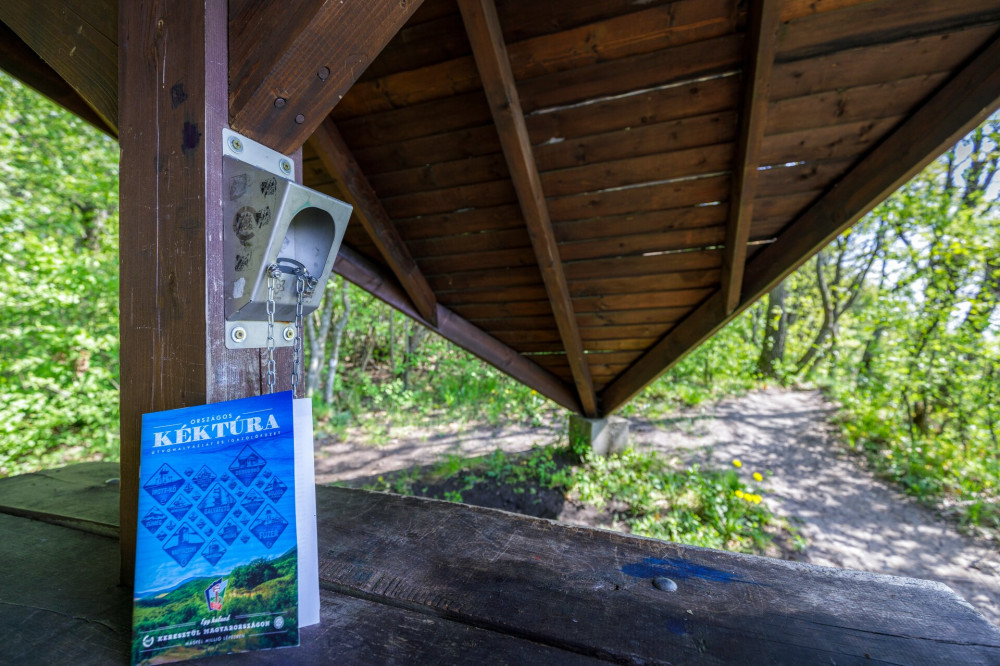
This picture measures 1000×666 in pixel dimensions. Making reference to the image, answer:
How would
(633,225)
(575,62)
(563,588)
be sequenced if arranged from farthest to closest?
(633,225), (575,62), (563,588)

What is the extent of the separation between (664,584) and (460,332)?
9.47 feet

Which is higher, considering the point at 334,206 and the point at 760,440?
the point at 334,206

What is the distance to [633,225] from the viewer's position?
250 centimetres

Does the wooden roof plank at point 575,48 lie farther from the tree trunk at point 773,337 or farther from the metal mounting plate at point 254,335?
the tree trunk at point 773,337

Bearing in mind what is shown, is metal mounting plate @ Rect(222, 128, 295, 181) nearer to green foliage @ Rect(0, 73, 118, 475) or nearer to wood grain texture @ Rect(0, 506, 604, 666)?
wood grain texture @ Rect(0, 506, 604, 666)

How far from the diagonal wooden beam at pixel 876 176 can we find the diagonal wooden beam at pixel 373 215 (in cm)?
208

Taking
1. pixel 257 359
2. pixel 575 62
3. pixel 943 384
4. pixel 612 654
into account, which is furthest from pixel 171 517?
pixel 943 384

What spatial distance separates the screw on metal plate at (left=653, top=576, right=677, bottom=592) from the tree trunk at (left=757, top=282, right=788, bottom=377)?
33.9ft

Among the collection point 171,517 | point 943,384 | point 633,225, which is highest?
point 633,225

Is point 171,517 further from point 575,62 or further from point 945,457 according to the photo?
point 945,457

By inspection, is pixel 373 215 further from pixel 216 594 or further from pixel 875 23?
pixel 875 23

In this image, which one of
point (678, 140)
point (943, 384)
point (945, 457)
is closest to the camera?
point (678, 140)

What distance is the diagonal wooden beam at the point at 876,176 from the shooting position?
1.59 m

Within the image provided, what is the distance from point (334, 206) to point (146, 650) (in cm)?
79
